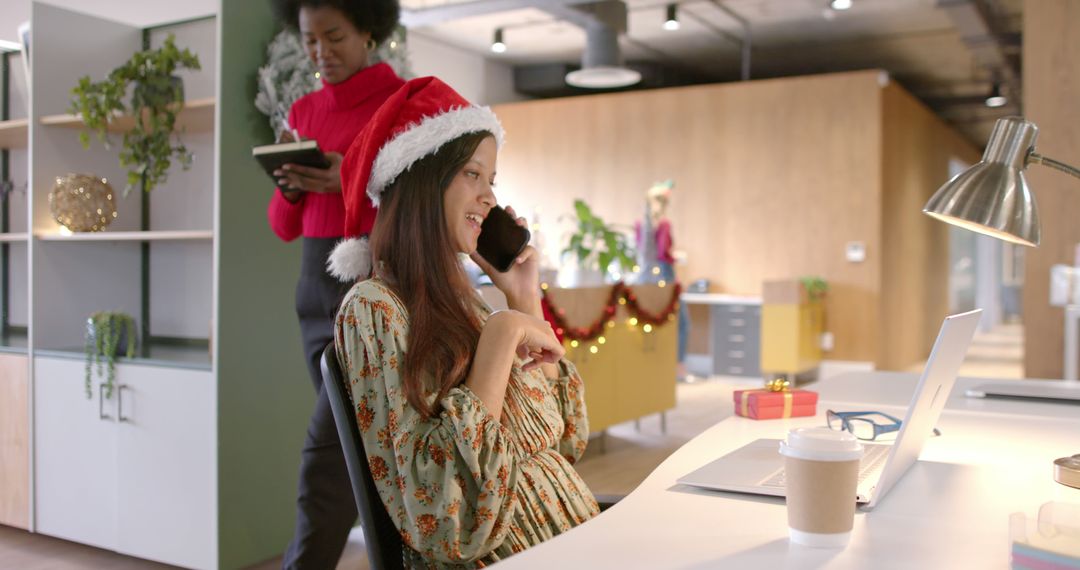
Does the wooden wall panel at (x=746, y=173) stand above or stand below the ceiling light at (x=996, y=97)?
below

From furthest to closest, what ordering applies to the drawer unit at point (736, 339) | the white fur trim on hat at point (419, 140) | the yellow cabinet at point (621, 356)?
the drawer unit at point (736, 339), the yellow cabinet at point (621, 356), the white fur trim on hat at point (419, 140)

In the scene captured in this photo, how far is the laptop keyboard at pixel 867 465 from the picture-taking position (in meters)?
1.31

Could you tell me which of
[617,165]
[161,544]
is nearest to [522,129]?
[617,165]

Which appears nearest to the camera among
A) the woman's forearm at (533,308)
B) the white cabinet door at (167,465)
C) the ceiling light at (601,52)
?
the woman's forearm at (533,308)

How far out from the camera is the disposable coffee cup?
3.27 ft

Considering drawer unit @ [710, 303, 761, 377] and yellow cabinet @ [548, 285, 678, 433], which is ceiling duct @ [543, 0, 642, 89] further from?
yellow cabinet @ [548, 285, 678, 433]

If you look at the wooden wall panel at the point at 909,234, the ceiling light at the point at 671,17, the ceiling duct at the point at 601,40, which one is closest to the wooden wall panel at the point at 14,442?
the ceiling duct at the point at 601,40

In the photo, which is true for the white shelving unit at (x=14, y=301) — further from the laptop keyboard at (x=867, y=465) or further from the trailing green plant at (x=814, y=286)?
the trailing green plant at (x=814, y=286)

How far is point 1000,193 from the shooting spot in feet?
4.43

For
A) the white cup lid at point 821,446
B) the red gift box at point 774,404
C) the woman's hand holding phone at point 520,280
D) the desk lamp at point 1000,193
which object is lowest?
the red gift box at point 774,404

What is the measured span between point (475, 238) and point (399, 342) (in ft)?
1.00

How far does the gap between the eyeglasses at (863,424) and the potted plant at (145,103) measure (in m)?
2.57

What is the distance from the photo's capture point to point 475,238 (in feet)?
5.28

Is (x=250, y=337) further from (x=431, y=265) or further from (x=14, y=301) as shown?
(x=431, y=265)
